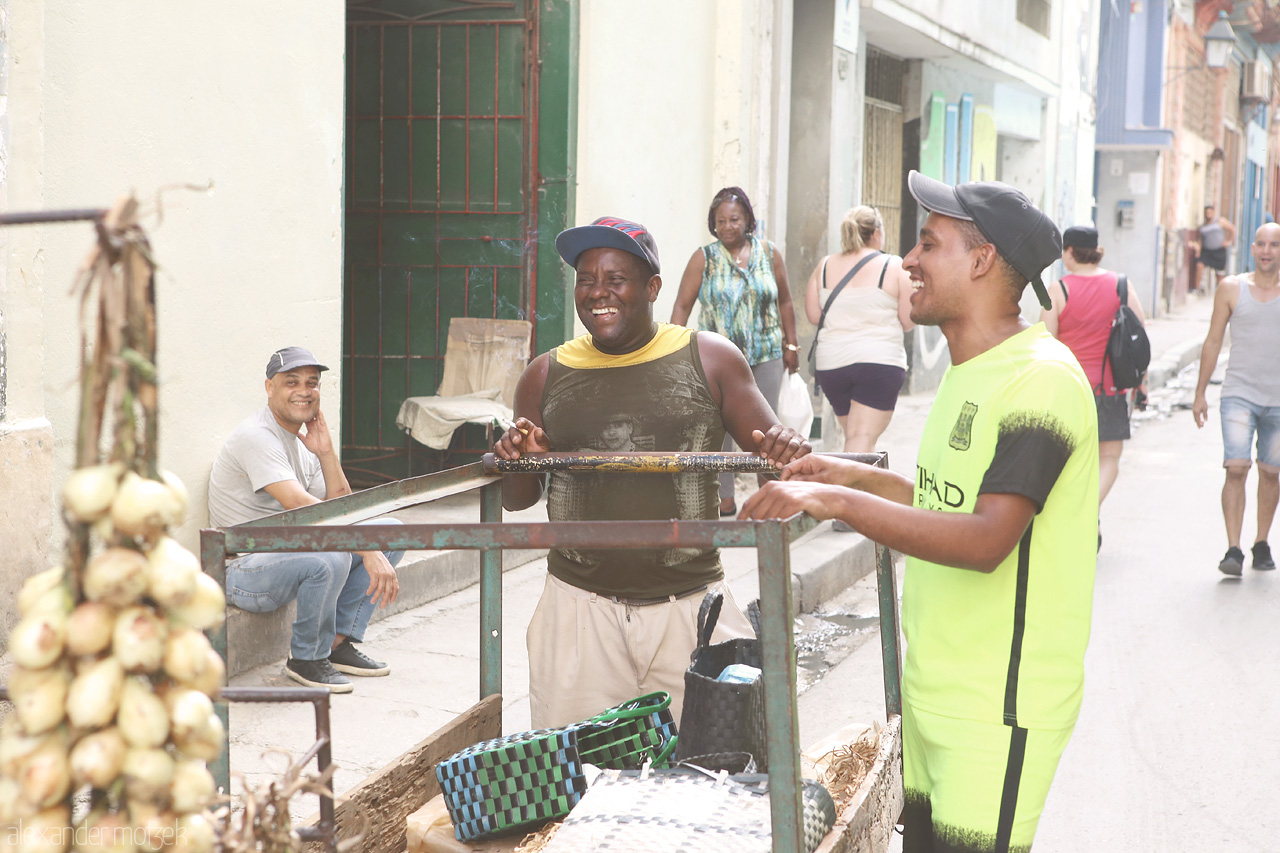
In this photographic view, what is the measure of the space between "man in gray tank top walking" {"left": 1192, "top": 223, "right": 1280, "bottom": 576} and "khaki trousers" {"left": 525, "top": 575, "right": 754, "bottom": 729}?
16.2 ft

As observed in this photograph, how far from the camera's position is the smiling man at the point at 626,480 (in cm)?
302

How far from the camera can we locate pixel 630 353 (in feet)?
10.2

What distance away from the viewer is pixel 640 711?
8.42 feet

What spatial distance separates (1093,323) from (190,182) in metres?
5.02

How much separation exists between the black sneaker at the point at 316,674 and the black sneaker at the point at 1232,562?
4741mm

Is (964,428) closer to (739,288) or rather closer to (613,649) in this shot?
(613,649)

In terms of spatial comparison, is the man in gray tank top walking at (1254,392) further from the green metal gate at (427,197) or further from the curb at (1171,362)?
the curb at (1171,362)

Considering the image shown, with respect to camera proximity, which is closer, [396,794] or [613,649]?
[396,794]

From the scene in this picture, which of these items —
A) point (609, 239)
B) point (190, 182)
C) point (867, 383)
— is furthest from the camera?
point (867, 383)

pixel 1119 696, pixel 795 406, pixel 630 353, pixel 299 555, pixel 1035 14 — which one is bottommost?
pixel 1119 696

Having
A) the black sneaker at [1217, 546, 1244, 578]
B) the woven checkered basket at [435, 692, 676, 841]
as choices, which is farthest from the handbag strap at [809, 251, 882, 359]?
the woven checkered basket at [435, 692, 676, 841]

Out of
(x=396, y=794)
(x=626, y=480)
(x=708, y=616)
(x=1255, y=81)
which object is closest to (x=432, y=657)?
(x=626, y=480)

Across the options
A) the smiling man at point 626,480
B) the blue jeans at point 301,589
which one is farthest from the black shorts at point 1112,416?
the smiling man at point 626,480

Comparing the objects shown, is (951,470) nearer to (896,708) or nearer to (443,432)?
(896,708)
